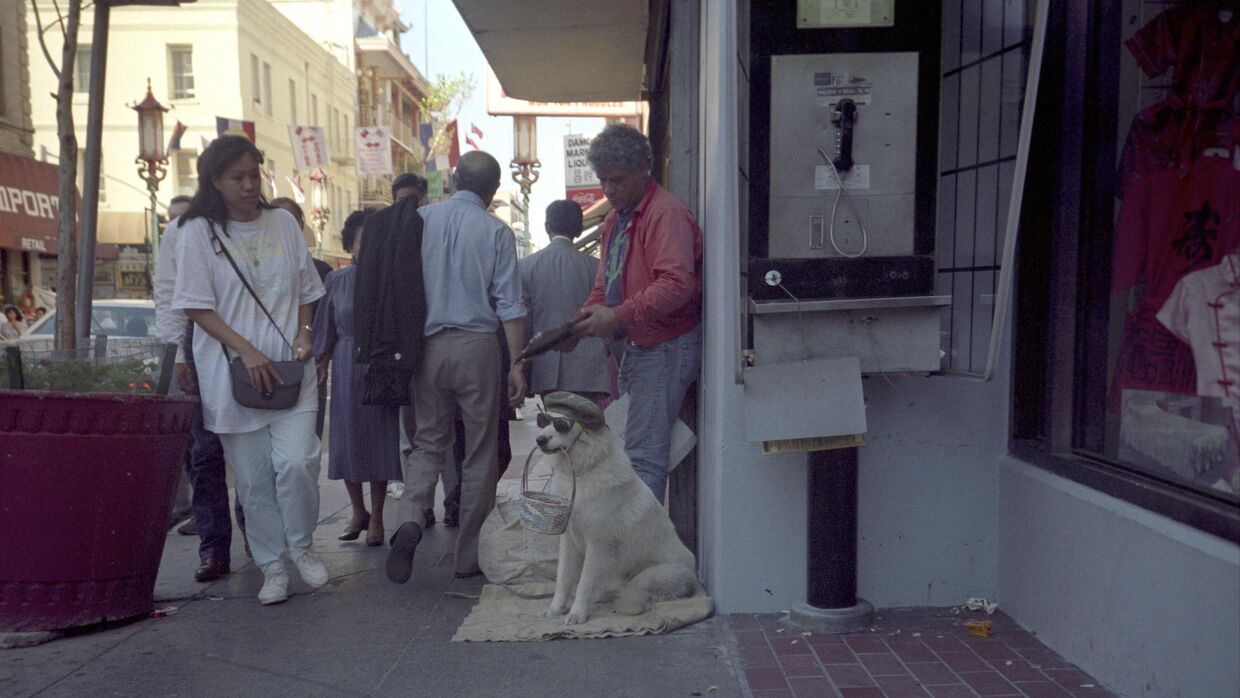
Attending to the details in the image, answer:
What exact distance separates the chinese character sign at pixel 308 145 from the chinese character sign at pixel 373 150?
143cm

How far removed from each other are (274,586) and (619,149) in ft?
8.26

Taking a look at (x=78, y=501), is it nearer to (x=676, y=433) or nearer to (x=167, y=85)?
(x=676, y=433)

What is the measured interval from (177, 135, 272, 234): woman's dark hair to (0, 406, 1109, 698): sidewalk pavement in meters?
1.77

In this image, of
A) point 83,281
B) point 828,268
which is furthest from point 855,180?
point 83,281

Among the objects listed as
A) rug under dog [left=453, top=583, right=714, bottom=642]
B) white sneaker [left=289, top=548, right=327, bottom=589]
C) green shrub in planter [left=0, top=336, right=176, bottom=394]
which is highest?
green shrub in planter [left=0, top=336, right=176, bottom=394]

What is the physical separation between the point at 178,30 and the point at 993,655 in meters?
33.8

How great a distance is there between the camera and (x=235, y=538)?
6.22m

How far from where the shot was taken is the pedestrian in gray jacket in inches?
238

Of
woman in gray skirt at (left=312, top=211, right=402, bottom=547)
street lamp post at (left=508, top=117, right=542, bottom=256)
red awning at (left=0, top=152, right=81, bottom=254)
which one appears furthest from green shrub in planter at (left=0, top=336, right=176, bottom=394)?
red awning at (left=0, top=152, right=81, bottom=254)

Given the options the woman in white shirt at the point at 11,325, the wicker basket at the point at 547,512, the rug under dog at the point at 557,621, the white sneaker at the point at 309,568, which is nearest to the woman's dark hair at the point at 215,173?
the white sneaker at the point at 309,568

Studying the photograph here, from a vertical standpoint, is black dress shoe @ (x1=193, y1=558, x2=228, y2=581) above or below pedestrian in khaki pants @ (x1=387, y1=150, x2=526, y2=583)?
below

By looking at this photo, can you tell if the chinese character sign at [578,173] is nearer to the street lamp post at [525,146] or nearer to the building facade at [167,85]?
the street lamp post at [525,146]

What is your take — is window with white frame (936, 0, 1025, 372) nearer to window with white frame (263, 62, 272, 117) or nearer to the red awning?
the red awning

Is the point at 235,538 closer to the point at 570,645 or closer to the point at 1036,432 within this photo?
the point at 570,645
